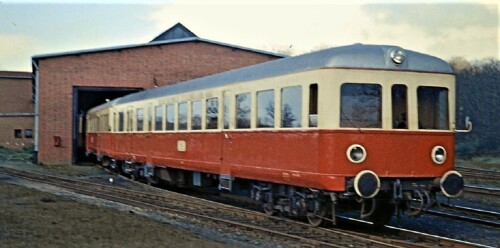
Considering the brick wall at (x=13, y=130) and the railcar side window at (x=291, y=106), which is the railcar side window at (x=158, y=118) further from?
the brick wall at (x=13, y=130)

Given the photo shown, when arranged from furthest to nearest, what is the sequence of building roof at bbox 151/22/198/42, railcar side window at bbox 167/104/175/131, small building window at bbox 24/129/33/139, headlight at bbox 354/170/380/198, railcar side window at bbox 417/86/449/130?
small building window at bbox 24/129/33/139 → building roof at bbox 151/22/198/42 → railcar side window at bbox 167/104/175/131 → railcar side window at bbox 417/86/449/130 → headlight at bbox 354/170/380/198

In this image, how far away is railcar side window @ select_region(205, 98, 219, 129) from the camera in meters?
15.5

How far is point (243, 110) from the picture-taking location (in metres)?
14.1

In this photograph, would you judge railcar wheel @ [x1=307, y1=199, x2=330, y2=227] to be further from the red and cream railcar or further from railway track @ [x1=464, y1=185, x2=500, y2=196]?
railway track @ [x1=464, y1=185, x2=500, y2=196]

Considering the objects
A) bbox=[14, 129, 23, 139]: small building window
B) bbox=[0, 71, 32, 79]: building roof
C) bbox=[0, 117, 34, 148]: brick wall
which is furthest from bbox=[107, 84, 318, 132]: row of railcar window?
bbox=[0, 71, 32, 79]: building roof

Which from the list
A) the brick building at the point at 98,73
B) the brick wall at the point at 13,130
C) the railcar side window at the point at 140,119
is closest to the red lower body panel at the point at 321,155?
the railcar side window at the point at 140,119

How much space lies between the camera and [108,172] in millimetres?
29953

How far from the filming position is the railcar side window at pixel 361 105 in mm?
11266

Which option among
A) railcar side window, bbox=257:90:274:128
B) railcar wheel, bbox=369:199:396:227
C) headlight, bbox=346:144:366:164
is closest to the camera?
headlight, bbox=346:144:366:164

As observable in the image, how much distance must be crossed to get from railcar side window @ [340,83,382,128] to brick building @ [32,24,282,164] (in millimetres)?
23425

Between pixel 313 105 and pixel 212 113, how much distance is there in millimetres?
4692

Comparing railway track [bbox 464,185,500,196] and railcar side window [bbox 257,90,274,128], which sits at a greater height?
railcar side window [bbox 257,90,274,128]

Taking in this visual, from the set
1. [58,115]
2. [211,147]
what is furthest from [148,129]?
[58,115]

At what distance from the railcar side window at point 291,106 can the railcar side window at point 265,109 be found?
17.3 inches
